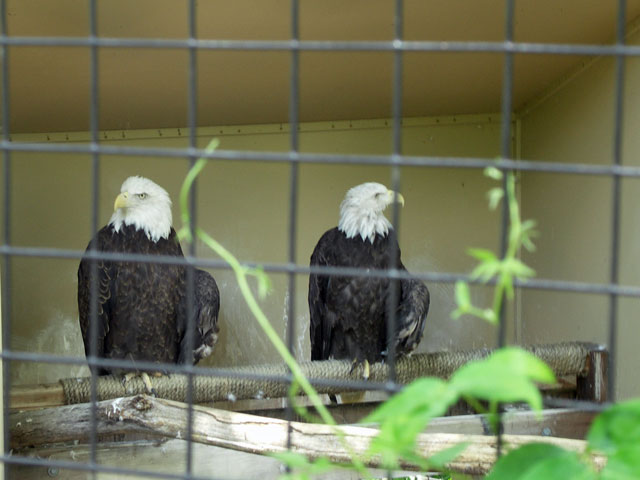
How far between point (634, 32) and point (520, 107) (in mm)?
1246

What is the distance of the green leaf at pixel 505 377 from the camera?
79 centimetres

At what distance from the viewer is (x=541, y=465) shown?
3.04 feet

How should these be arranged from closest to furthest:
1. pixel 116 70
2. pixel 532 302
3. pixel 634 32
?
pixel 634 32
pixel 116 70
pixel 532 302

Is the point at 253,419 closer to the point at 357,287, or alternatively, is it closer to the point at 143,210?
the point at 357,287

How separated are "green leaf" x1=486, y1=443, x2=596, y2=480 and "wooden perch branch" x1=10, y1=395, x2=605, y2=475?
3.18 ft

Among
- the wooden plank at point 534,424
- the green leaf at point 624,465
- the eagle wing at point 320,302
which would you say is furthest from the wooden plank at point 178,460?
the green leaf at point 624,465

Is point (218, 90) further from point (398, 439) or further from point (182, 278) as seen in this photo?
point (398, 439)

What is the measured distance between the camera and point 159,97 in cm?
345

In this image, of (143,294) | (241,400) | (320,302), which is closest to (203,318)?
(143,294)

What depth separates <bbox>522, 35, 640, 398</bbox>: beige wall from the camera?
2.87 metres

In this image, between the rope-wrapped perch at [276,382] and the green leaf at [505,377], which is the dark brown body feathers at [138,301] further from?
the green leaf at [505,377]

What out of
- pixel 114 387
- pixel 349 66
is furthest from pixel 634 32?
pixel 114 387

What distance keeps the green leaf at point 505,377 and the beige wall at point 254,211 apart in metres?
3.29

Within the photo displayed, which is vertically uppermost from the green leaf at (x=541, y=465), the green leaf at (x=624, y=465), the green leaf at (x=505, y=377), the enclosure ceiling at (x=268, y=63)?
the enclosure ceiling at (x=268, y=63)
